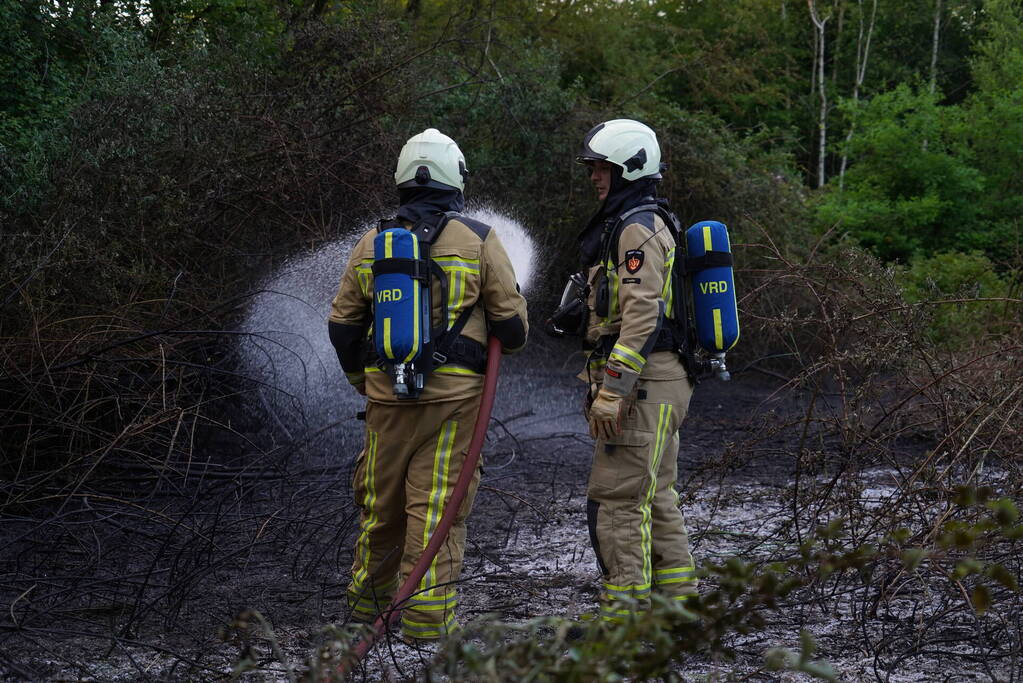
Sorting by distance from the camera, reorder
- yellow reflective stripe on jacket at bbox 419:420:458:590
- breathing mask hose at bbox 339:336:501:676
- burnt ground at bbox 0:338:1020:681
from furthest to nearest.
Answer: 1. yellow reflective stripe on jacket at bbox 419:420:458:590
2. breathing mask hose at bbox 339:336:501:676
3. burnt ground at bbox 0:338:1020:681

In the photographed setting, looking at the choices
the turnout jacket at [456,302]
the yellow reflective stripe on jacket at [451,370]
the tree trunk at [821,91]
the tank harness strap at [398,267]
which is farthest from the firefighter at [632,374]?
the tree trunk at [821,91]

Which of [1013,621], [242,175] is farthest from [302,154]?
[1013,621]

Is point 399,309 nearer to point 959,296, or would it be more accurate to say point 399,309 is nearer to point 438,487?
point 438,487

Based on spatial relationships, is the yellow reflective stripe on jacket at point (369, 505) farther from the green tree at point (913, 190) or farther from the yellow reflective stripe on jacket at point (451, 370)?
the green tree at point (913, 190)

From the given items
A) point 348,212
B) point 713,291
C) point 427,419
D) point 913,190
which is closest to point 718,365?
point 713,291

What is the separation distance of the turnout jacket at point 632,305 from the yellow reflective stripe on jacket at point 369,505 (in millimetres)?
933

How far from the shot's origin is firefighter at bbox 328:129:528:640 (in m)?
4.06

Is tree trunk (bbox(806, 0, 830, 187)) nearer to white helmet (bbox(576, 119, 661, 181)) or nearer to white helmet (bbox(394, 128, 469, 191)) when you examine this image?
white helmet (bbox(576, 119, 661, 181))

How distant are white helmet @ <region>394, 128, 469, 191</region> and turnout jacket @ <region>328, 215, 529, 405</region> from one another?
173mm

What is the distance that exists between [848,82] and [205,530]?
2406cm

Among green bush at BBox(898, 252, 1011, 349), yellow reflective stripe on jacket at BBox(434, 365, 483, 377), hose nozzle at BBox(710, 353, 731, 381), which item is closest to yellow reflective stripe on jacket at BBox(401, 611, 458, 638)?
yellow reflective stripe on jacket at BBox(434, 365, 483, 377)

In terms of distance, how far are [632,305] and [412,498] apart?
1.13 meters

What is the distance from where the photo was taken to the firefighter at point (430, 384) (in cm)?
406

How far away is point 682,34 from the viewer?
20609 mm
